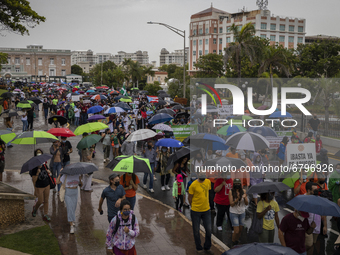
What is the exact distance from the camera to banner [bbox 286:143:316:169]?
9.93 metres

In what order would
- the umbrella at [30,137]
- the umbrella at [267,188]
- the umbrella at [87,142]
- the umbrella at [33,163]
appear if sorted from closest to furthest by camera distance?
1. the umbrella at [267,188]
2. the umbrella at [33,163]
3. the umbrella at [30,137]
4. the umbrella at [87,142]

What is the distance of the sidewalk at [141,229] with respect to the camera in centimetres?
789

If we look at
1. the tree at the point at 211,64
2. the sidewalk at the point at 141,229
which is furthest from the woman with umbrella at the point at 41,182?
the tree at the point at 211,64

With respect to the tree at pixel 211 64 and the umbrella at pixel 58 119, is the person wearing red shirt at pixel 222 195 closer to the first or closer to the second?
the umbrella at pixel 58 119

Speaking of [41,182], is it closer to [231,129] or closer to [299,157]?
[299,157]

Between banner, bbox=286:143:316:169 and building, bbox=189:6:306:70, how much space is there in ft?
292

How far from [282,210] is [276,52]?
2574 centimetres

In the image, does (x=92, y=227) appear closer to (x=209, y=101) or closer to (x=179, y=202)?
(x=179, y=202)

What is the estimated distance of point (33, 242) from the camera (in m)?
7.89

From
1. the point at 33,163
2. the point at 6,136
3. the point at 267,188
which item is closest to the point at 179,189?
the point at 267,188

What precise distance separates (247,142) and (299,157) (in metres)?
1.47

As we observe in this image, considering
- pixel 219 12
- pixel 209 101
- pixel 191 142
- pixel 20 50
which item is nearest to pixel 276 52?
pixel 209 101

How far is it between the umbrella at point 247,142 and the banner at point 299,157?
0.94 m

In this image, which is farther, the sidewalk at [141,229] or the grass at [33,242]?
the sidewalk at [141,229]
